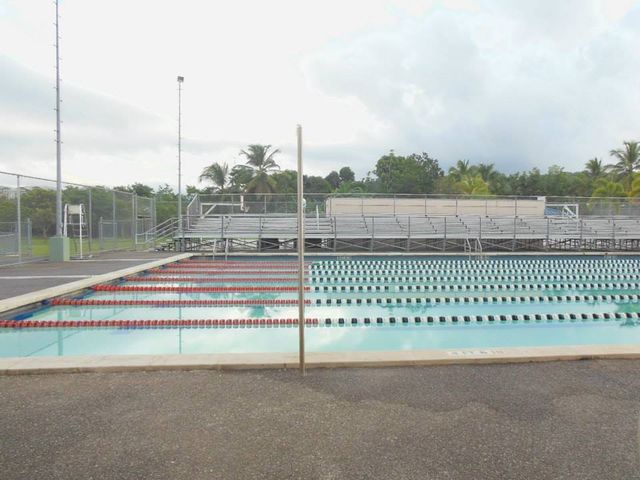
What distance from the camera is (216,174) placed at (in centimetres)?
4531

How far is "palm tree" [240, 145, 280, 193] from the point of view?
42.4m

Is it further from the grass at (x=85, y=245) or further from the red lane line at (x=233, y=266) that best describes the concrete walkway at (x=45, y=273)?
the grass at (x=85, y=245)

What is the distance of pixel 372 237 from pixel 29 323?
47.7ft

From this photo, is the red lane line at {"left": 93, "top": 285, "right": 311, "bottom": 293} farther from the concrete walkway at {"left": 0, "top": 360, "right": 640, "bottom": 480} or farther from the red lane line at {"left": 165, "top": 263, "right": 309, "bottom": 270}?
the concrete walkway at {"left": 0, "top": 360, "right": 640, "bottom": 480}

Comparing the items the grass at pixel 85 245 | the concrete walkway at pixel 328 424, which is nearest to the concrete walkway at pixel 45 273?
the grass at pixel 85 245

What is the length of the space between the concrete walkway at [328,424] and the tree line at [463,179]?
1431 inches

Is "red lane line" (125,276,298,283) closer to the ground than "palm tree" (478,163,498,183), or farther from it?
closer to the ground

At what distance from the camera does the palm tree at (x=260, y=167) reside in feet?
139

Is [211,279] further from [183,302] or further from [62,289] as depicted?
[62,289]

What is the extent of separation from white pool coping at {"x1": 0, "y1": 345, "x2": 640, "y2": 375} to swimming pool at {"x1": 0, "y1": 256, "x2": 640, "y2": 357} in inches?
49.5

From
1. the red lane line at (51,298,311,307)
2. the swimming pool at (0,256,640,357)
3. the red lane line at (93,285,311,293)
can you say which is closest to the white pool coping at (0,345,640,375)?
the swimming pool at (0,256,640,357)

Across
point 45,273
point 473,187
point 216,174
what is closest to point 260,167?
point 216,174

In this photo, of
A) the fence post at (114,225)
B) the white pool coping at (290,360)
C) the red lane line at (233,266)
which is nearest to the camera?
the white pool coping at (290,360)

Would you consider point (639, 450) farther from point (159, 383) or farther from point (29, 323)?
point (29, 323)
